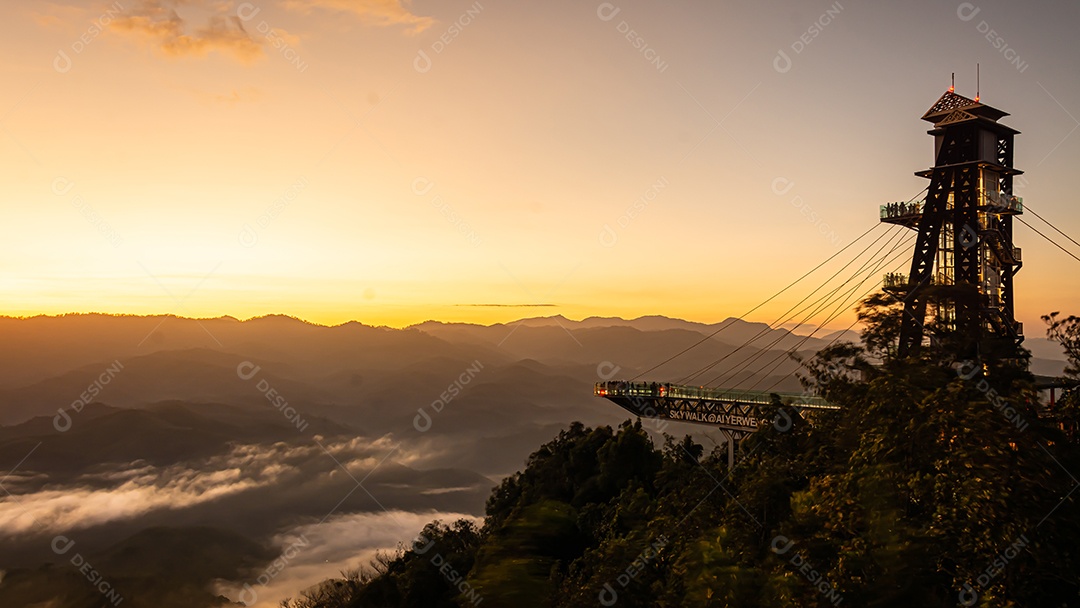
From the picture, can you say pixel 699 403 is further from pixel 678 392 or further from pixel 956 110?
pixel 956 110

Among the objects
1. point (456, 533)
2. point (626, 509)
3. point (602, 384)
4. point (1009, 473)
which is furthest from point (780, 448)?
point (456, 533)

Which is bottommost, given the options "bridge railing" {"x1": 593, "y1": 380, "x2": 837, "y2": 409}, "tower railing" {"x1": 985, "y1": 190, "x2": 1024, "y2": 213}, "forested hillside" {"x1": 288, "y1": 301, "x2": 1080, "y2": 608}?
"forested hillside" {"x1": 288, "y1": 301, "x2": 1080, "y2": 608}

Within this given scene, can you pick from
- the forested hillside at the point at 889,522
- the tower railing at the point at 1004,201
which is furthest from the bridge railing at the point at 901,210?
the forested hillside at the point at 889,522

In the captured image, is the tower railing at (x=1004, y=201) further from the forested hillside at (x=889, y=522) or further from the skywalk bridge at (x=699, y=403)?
the forested hillside at (x=889, y=522)

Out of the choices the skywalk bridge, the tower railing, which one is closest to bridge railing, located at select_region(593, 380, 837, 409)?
the skywalk bridge

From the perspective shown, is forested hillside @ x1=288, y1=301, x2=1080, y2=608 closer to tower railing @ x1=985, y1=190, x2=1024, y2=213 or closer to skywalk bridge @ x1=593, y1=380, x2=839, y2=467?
skywalk bridge @ x1=593, y1=380, x2=839, y2=467

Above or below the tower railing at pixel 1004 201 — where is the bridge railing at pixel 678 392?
below

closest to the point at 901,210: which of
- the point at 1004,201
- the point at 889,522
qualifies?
the point at 1004,201

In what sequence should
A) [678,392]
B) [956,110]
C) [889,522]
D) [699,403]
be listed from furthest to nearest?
[678,392] → [699,403] → [956,110] → [889,522]
